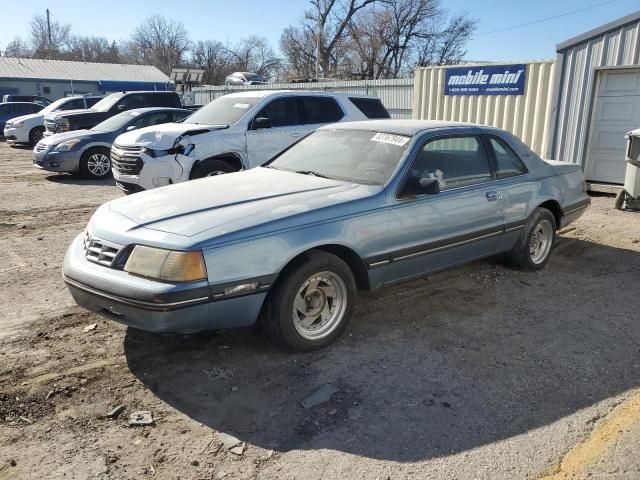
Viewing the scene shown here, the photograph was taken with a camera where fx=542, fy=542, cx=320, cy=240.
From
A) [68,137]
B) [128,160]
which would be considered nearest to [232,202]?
[128,160]

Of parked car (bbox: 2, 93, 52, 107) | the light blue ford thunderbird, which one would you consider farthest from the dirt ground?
parked car (bbox: 2, 93, 52, 107)

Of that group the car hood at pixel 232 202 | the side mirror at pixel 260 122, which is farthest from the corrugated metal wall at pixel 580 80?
the car hood at pixel 232 202

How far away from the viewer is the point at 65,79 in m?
44.8

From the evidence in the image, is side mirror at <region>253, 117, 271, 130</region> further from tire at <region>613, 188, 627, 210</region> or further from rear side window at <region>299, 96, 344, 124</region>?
tire at <region>613, 188, 627, 210</region>

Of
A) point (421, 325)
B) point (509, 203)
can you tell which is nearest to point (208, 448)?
point (421, 325)

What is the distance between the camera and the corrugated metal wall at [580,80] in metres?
9.59

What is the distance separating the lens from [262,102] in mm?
8625

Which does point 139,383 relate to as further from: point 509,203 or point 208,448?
point 509,203

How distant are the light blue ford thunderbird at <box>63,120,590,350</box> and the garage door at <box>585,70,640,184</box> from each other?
573 centimetres

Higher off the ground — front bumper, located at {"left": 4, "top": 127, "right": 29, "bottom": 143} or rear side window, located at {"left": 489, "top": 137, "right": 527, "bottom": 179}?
rear side window, located at {"left": 489, "top": 137, "right": 527, "bottom": 179}

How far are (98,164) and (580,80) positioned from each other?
990cm

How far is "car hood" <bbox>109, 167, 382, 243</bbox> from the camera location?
3.46 m

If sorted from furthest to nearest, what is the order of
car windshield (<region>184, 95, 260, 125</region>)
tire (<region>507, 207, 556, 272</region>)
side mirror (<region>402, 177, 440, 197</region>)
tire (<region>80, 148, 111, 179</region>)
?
tire (<region>80, 148, 111, 179</region>) → car windshield (<region>184, 95, 260, 125</region>) → tire (<region>507, 207, 556, 272</region>) → side mirror (<region>402, 177, 440, 197</region>)

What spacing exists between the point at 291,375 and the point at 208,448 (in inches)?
32.5
